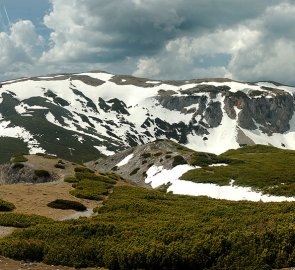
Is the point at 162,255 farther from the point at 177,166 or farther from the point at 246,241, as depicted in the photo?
the point at 177,166

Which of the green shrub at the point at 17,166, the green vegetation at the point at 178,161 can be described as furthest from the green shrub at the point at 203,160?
the green shrub at the point at 17,166

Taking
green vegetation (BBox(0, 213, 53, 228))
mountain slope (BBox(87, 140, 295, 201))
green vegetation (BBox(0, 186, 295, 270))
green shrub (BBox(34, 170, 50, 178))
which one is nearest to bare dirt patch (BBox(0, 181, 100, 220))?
green vegetation (BBox(0, 213, 53, 228))

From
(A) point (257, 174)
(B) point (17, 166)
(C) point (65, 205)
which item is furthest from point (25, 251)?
(A) point (257, 174)

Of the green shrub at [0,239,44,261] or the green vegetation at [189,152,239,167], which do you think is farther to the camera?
the green vegetation at [189,152,239,167]

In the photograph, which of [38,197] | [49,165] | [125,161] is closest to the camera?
[38,197]

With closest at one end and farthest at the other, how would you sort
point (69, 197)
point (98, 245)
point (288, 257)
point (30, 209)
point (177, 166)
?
point (288, 257)
point (98, 245)
point (30, 209)
point (69, 197)
point (177, 166)

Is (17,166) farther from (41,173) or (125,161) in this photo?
(125,161)

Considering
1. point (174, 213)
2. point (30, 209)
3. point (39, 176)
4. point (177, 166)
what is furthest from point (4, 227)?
point (177, 166)

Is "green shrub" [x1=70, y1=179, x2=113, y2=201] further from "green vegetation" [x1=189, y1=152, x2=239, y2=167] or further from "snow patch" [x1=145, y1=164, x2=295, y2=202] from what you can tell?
"green vegetation" [x1=189, y1=152, x2=239, y2=167]

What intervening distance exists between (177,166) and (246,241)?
74886 millimetres

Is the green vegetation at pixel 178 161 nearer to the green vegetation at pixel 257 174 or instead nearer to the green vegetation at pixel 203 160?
the green vegetation at pixel 203 160

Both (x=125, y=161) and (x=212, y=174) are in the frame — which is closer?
(x=212, y=174)

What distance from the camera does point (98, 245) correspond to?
2086 centimetres

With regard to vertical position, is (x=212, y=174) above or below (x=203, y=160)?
below
